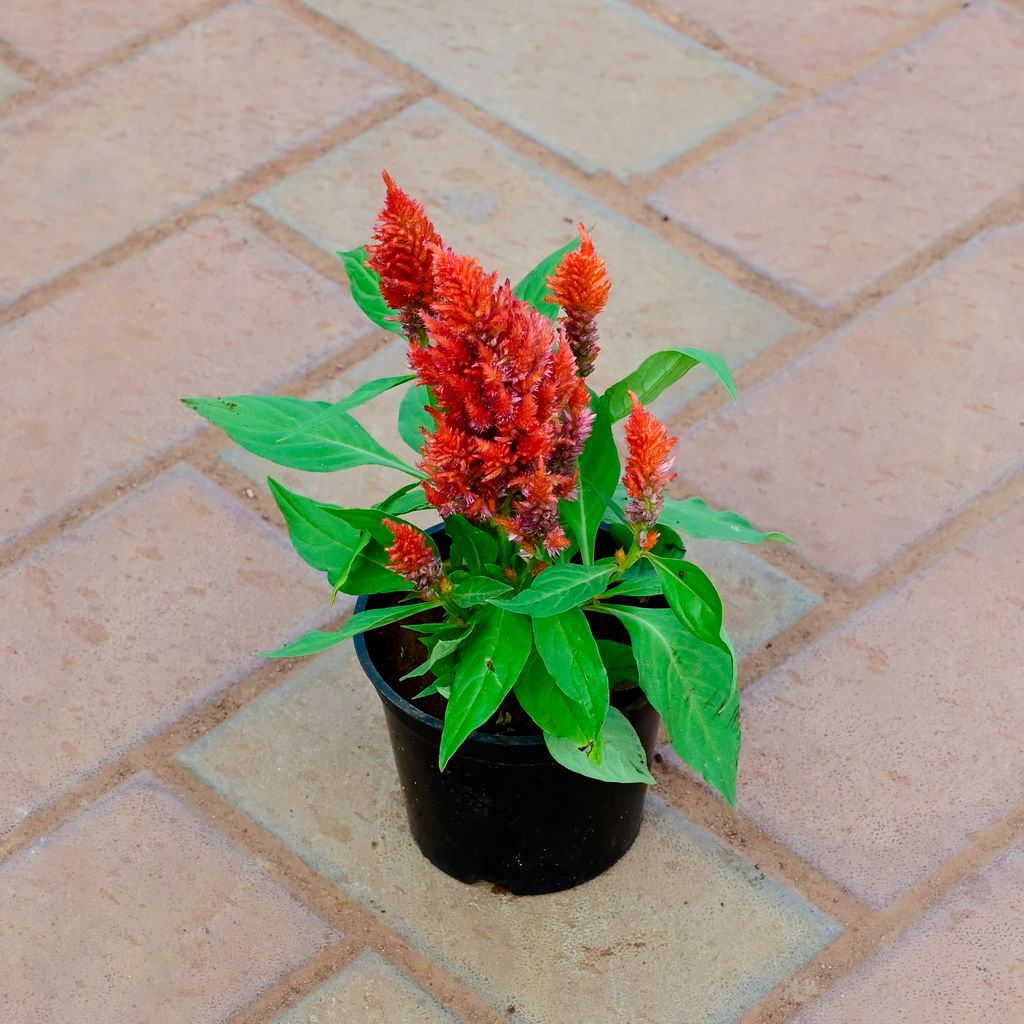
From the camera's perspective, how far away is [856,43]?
3.12 metres

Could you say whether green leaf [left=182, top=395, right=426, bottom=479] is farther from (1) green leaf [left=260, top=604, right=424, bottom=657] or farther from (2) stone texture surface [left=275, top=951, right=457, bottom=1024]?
(2) stone texture surface [left=275, top=951, right=457, bottom=1024]

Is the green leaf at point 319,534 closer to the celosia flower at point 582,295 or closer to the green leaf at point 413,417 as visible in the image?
the green leaf at point 413,417

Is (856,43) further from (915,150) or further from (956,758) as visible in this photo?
(956,758)

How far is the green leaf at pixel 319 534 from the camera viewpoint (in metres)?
1.77

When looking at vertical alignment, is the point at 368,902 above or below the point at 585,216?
below

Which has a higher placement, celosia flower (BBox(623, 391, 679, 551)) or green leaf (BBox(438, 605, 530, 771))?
celosia flower (BBox(623, 391, 679, 551))

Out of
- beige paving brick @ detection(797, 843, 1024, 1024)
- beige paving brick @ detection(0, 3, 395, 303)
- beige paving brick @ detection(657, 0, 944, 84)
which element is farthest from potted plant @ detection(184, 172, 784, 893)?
beige paving brick @ detection(657, 0, 944, 84)

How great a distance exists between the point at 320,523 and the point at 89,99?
156 centimetres

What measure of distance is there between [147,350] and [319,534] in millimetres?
958

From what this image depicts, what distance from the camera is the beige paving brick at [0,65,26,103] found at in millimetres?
3035

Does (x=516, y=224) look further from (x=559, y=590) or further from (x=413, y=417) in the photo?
(x=559, y=590)

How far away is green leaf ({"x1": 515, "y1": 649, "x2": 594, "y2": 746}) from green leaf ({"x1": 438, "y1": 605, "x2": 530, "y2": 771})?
6 cm

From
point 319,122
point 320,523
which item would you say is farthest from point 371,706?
point 319,122

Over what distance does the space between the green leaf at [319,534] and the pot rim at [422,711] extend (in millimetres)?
63
